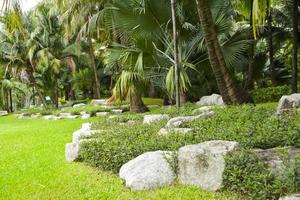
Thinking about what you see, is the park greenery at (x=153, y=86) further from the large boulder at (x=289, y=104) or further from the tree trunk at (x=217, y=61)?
the large boulder at (x=289, y=104)

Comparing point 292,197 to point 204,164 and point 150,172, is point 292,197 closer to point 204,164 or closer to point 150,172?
point 204,164

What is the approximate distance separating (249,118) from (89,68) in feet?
67.2

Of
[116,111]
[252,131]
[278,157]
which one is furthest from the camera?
[116,111]

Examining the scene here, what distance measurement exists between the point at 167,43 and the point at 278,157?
22.5ft

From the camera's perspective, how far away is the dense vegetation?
8.75 metres

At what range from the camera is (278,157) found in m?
3.62

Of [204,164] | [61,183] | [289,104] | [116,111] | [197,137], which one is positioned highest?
[289,104]

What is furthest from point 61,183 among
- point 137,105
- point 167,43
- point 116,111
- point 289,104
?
point 116,111

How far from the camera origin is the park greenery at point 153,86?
162 inches

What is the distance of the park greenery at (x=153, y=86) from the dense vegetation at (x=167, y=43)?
0.03 meters

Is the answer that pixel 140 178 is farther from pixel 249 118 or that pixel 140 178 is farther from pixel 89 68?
pixel 89 68

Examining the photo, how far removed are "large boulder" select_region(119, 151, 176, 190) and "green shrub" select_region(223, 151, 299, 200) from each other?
0.77 m

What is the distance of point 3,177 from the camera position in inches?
209

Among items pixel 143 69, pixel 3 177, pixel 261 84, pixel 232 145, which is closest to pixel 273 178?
pixel 232 145
